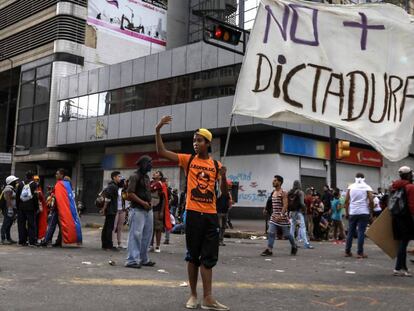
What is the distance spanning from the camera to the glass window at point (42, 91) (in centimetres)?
3519

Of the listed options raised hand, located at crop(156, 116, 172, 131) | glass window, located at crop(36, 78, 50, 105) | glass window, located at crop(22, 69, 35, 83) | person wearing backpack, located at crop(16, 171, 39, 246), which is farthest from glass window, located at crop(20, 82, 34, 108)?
raised hand, located at crop(156, 116, 172, 131)

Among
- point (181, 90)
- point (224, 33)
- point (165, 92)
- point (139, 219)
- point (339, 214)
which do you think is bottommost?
point (139, 219)

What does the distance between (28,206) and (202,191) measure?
697 cm

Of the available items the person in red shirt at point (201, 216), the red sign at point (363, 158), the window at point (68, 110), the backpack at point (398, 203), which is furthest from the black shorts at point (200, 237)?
the window at point (68, 110)

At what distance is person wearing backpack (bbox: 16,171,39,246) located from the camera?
1112cm

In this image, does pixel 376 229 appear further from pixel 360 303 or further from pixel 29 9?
pixel 29 9

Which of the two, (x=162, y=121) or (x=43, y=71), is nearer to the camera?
(x=162, y=121)

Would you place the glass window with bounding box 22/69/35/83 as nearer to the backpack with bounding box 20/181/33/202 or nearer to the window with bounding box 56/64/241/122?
the window with bounding box 56/64/241/122

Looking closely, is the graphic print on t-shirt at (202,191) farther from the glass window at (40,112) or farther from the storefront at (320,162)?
the glass window at (40,112)

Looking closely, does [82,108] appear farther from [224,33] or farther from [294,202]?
[294,202]

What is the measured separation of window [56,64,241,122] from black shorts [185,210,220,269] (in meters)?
19.8

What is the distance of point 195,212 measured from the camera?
5.30 m

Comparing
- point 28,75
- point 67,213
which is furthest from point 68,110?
point 67,213

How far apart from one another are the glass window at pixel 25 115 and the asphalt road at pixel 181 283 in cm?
2819
